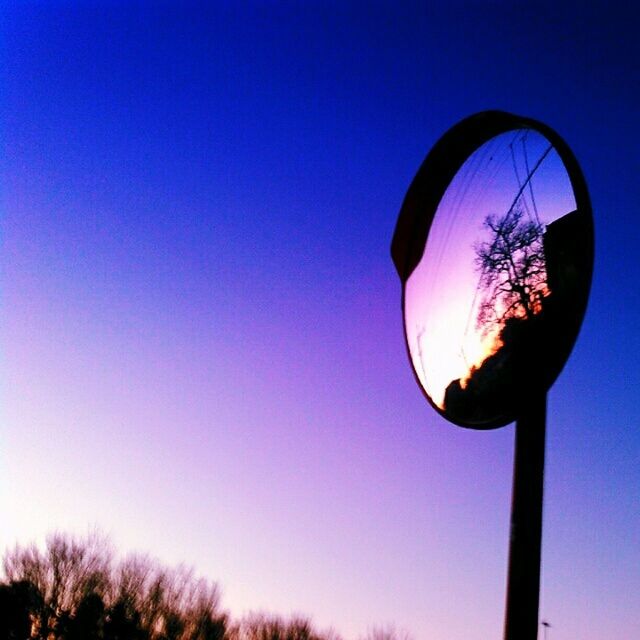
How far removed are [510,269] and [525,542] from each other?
3.53ft

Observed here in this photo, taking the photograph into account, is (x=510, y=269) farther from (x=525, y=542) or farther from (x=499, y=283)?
(x=525, y=542)

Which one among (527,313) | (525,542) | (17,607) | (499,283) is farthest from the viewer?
(17,607)

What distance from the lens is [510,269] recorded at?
2.37 metres

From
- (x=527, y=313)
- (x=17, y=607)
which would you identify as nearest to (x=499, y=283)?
(x=527, y=313)

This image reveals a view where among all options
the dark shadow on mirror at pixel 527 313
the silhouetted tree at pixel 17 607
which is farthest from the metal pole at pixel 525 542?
the silhouetted tree at pixel 17 607

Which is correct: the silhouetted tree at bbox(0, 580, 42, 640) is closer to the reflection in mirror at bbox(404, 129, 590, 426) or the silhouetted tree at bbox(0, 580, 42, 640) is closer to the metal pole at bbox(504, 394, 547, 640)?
the reflection in mirror at bbox(404, 129, 590, 426)

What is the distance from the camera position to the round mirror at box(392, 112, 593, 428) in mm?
2125

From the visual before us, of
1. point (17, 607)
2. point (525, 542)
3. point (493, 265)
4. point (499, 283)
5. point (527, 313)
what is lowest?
point (525, 542)

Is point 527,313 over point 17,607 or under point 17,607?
over

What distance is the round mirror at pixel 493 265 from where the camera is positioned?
2125 millimetres

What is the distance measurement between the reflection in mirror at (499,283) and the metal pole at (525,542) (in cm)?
24

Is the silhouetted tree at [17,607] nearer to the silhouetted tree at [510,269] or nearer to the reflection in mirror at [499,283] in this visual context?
the reflection in mirror at [499,283]

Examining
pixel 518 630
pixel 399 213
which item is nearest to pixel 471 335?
pixel 399 213

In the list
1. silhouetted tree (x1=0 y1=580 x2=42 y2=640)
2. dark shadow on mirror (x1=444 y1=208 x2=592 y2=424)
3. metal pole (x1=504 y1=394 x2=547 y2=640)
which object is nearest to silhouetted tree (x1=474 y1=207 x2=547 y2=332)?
dark shadow on mirror (x1=444 y1=208 x2=592 y2=424)
